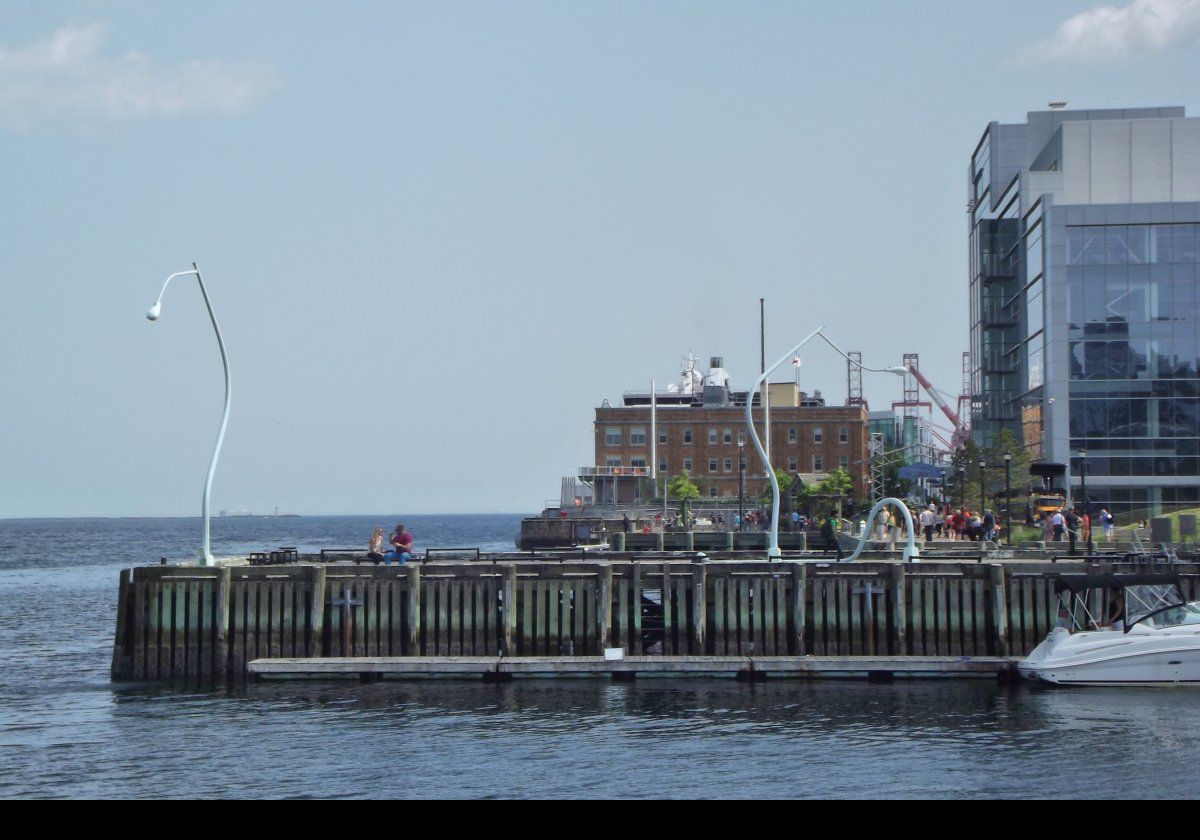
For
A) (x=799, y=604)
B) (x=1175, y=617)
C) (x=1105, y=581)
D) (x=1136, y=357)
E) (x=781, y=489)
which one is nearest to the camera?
(x=1175, y=617)

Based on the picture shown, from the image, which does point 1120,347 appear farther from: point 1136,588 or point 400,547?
point 400,547

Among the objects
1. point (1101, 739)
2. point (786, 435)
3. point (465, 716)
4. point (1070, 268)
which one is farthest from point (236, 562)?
point (786, 435)

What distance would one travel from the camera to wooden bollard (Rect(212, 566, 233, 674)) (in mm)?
29062

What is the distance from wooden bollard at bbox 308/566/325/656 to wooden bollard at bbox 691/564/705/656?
7827mm

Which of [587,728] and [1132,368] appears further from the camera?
[1132,368]

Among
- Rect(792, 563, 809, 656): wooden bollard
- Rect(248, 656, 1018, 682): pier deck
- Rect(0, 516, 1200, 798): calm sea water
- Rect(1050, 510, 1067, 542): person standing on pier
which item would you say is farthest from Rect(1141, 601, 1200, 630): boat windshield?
Rect(1050, 510, 1067, 542): person standing on pier

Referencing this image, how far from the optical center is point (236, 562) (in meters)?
35.0

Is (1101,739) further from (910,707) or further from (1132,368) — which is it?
(1132,368)

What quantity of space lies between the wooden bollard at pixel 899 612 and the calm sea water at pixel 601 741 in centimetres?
118

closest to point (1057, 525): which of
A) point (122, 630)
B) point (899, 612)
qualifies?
point (899, 612)

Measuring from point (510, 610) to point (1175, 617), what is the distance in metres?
13.5

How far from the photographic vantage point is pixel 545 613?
97.2ft

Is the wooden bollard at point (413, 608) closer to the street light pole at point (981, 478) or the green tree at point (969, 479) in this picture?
the street light pole at point (981, 478)
